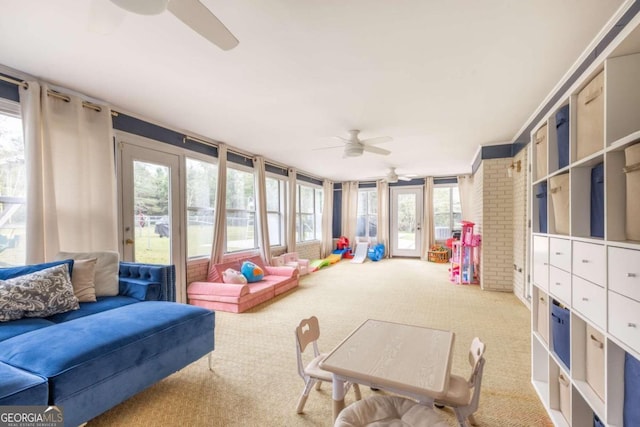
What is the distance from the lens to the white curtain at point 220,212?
4.45m

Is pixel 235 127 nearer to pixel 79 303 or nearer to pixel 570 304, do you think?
pixel 79 303

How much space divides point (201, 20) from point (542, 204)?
234cm

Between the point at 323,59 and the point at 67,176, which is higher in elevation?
the point at 323,59

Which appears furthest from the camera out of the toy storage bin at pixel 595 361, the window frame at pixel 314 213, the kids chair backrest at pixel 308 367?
the window frame at pixel 314 213

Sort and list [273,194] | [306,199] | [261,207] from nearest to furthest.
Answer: [261,207], [273,194], [306,199]

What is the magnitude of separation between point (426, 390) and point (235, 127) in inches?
146

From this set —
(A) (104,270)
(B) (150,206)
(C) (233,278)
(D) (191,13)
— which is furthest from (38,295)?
(C) (233,278)

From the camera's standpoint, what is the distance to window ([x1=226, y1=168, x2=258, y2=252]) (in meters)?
5.06

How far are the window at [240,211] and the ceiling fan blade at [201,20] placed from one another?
368 centimetres

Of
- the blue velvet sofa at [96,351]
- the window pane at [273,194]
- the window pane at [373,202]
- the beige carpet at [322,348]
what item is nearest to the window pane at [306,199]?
the window pane at [273,194]

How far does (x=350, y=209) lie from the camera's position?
895 centimetres

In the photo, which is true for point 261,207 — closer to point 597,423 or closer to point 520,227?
point 520,227

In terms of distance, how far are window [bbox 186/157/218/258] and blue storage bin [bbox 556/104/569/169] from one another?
419cm

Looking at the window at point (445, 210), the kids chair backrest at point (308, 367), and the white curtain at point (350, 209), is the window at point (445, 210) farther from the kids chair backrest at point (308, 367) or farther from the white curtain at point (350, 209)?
the kids chair backrest at point (308, 367)
